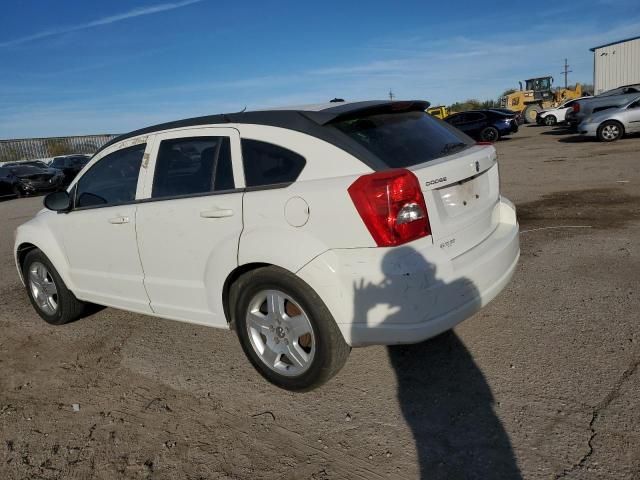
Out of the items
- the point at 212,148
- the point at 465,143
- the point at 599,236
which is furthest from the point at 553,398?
the point at 599,236

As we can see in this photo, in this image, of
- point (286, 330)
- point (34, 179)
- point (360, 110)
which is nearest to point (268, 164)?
point (360, 110)

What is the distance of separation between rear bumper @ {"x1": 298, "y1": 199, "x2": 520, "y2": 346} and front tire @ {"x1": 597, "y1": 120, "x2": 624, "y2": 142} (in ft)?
57.0

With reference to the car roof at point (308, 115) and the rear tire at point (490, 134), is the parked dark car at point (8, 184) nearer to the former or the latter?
the rear tire at point (490, 134)

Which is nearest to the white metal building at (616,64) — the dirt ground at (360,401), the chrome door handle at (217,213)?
the dirt ground at (360,401)

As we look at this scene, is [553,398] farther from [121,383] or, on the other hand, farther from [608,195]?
[608,195]

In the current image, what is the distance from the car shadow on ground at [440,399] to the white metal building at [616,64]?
41938 mm

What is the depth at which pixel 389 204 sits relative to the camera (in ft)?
8.86

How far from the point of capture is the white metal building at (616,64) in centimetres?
3688

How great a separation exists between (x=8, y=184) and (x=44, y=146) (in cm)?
2246

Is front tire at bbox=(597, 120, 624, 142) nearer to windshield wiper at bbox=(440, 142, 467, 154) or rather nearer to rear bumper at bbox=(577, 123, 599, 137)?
rear bumper at bbox=(577, 123, 599, 137)

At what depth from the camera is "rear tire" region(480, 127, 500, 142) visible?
79.4 ft

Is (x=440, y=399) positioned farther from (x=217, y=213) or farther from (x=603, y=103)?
(x=603, y=103)

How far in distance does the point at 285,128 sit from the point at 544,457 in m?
2.23

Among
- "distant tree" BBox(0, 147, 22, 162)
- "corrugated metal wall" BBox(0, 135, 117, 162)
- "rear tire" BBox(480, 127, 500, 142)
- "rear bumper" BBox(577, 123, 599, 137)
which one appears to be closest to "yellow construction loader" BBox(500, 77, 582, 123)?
"rear tire" BBox(480, 127, 500, 142)
